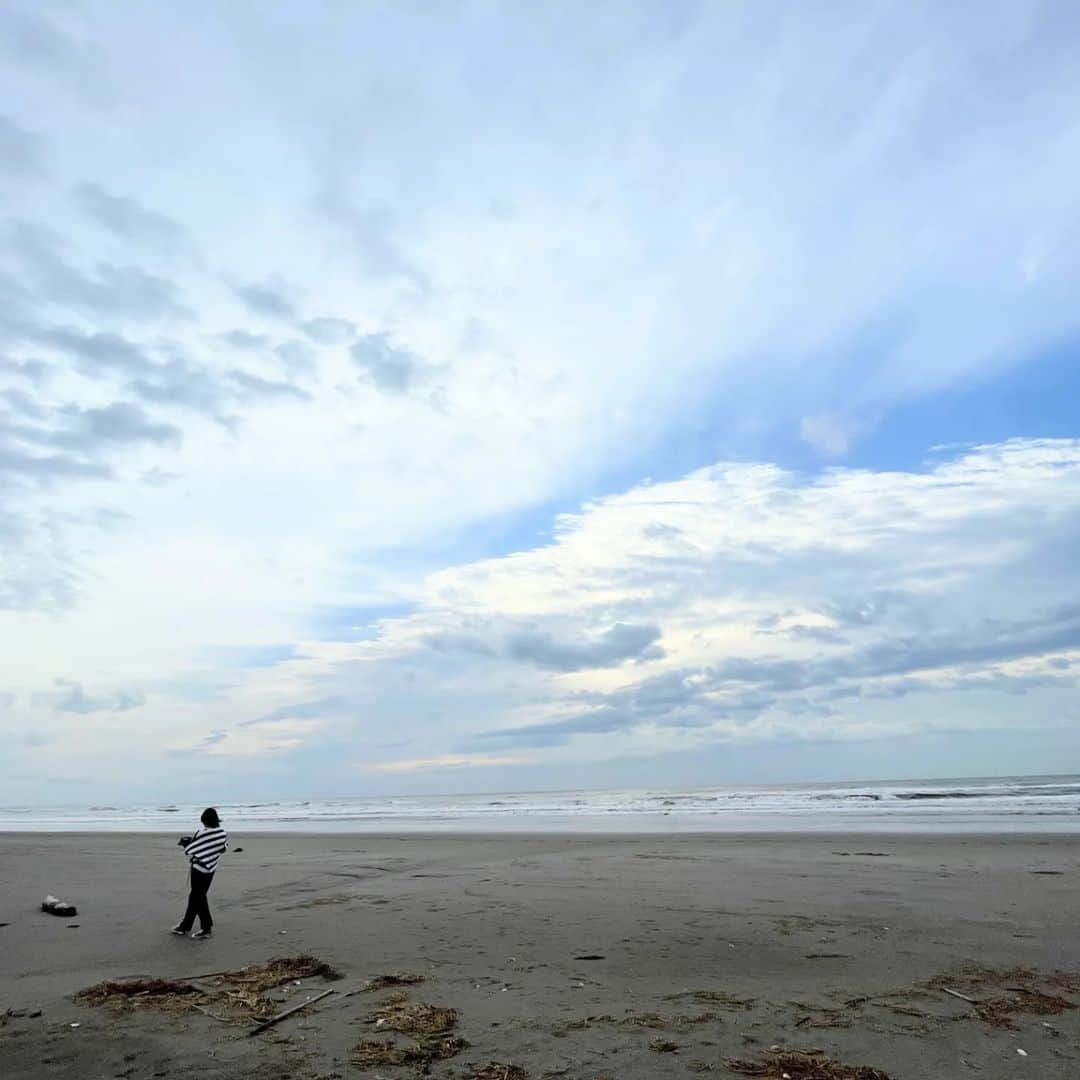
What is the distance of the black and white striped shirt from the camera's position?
1147 centimetres

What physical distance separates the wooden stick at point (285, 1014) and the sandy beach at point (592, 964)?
0.13 m

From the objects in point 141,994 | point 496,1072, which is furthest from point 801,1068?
point 141,994

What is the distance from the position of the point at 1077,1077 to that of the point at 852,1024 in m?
1.70

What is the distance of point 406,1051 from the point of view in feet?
21.2

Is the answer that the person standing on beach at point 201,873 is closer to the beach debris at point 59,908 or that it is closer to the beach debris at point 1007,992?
the beach debris at point 59,908

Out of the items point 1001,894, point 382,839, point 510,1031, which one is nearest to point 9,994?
point 510,1031

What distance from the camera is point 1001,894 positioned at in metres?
13.6

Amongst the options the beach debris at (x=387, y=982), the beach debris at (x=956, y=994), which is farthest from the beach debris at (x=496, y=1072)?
the beach debris at (x=956, y=994)

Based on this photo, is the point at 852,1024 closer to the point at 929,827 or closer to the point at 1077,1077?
the point at 1077,1077

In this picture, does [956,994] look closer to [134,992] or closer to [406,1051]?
[406,1051]

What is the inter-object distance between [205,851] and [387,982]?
428cm

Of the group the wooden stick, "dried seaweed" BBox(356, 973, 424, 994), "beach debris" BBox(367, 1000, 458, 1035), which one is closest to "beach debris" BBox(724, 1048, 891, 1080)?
"beach debris" BBox(367, 1000, 458, 1035)

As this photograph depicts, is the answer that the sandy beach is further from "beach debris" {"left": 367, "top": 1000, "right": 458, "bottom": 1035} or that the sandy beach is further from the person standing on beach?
the person standing on beach

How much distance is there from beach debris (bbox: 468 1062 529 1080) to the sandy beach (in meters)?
0.02
